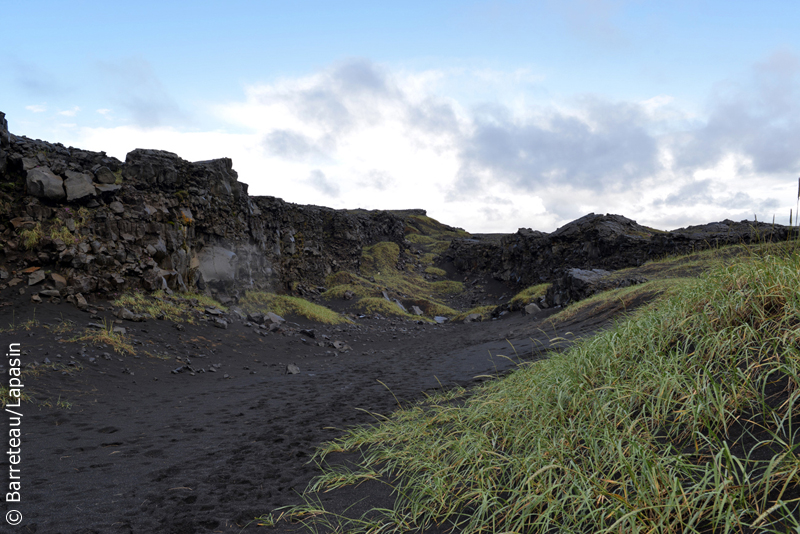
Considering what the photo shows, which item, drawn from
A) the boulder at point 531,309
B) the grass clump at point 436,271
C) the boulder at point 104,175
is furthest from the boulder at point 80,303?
the grass clump at point 436,271

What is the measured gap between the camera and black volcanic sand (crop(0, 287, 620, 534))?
2980 millimetres

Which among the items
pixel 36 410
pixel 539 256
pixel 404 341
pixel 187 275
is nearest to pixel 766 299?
pixel 36 410

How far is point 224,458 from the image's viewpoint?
4.00 metres

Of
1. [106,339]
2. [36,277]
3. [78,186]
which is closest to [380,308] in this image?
[106,339]

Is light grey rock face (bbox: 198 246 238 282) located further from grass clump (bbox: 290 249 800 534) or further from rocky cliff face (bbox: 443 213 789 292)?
rocky cliff face (bbox: 443 213 789 292)

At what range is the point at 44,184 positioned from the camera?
10.1 metres

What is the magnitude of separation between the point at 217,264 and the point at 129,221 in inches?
157

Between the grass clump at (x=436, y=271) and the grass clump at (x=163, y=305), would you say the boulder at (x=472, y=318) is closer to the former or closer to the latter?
the grass clump at (x=163, y=305)

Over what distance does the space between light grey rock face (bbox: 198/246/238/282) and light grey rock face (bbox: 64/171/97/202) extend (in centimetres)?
437

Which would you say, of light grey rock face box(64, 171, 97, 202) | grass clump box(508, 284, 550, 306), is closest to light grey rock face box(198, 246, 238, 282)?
light grey rock face box(64, 171, 97, 202)

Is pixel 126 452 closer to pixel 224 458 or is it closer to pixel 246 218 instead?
pixel 224 458

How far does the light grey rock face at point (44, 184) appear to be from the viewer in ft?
32.9

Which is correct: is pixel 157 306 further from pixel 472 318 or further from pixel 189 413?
pixel 472 318

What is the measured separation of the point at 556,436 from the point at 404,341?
1255 cm
